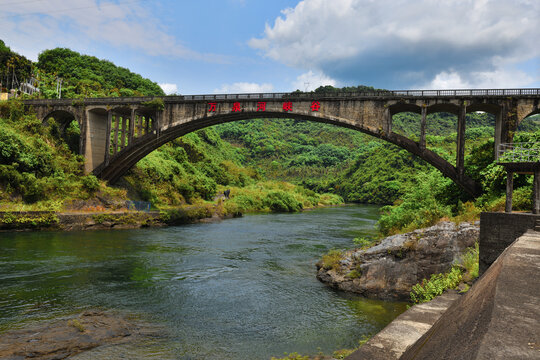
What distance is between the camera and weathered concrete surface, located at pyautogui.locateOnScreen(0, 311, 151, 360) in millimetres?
7636

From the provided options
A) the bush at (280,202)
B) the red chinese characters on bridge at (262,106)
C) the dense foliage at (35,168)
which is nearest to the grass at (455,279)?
the red chinese characters on bridge at (262,106)

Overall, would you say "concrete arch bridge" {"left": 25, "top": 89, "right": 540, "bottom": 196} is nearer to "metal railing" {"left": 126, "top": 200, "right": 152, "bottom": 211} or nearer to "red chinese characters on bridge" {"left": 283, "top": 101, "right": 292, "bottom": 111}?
"red chinese characters on bridge" {"left": 283, "top": 101, "right": 292, "bottom": 111}

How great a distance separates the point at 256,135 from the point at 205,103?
9155 cm

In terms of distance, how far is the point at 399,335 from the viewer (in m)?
A: 4.79

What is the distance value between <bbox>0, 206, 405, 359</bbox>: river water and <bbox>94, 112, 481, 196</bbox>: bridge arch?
8.77 meters

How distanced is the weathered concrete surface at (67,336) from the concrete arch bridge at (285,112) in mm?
21775

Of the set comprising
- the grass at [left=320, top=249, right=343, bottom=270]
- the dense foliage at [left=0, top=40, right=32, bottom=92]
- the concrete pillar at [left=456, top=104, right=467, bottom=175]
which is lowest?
the grass at [left=320, top=249, right=343, bottom=270]

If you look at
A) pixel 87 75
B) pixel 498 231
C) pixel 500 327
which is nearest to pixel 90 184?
pixel 498 231

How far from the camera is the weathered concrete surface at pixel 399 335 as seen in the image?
426 centimetres

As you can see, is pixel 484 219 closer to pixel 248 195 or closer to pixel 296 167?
pixel 248 195

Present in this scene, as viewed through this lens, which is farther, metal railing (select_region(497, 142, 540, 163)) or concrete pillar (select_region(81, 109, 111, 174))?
concrete pillar (select_region(81, 109, 111, 174))

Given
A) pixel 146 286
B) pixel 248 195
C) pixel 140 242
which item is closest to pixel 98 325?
pixel 146 286

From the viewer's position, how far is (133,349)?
8180 millimetres

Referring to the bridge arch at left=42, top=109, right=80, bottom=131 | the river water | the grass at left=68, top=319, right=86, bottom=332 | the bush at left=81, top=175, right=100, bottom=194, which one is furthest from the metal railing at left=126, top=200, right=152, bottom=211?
the grass at left=68, top=319, right=86, bottom=332
